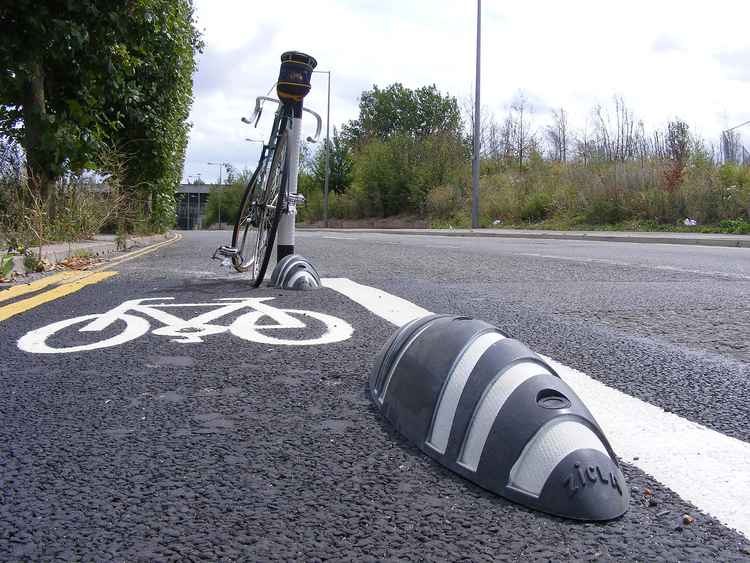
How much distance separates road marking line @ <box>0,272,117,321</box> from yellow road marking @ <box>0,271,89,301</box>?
136 millimetres

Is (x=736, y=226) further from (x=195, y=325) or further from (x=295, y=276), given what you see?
(x=195, y=325)

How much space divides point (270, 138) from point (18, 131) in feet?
29.1

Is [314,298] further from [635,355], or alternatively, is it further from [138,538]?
[138,538]

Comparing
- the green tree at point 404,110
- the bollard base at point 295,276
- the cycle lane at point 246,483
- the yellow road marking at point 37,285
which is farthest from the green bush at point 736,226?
the green tree at point 404,110

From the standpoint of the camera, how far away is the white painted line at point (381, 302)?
4434mm

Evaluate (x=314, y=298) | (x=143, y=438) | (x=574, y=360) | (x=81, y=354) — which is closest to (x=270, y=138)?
(x=314, y=298)

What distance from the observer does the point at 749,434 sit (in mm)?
2115

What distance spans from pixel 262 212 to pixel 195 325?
9.12 ft

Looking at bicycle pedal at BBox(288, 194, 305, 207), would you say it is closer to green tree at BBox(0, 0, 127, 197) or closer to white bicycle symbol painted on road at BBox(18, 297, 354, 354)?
white bicycle symbol painted on road at BBox(18, 297, 354, 354)

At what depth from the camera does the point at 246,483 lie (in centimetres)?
177

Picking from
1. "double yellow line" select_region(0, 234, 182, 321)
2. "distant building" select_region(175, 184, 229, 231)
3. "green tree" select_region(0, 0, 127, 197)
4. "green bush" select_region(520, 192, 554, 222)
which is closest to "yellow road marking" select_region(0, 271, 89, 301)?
"double yellow line" select_region(0, 234, 182, 321)

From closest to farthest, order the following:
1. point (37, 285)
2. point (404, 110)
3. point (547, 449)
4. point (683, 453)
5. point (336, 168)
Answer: point (547, 449)
point (683, 453)
point (37, 285)
point (336, 168)
point (404, 110)

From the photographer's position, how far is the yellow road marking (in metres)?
5.75

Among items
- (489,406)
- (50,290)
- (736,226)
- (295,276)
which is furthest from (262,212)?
(736,226)
